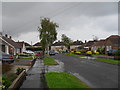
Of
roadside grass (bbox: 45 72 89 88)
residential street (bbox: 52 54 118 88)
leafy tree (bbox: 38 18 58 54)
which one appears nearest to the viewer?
roadside grass (bbox: 45 72 89 88)

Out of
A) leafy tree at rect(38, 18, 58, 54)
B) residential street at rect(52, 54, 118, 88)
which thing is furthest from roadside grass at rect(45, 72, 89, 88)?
leafy tree at rect(38, 18, 58, 54)

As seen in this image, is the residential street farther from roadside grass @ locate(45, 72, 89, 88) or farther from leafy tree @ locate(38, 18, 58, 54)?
leafy tree @ locate(38, 18, 58, 54)

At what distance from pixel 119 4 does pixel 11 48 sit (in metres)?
28.1

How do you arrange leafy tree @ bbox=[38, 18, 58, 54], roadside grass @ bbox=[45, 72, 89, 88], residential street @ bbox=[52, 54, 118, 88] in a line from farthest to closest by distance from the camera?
leafy tree @ bbox=[38, 18, 58, 54] < residential street @ bbox=[52, 54, 118, 88] < roadside grass @ bbox=[45, 72, 89, 88]

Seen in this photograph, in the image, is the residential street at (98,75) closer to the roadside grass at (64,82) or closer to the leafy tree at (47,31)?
the roadside grass at (64,82)

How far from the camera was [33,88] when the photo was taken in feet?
22.9

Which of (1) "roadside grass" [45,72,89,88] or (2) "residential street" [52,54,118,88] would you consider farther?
(2) "residential street" [52,54,118,88]

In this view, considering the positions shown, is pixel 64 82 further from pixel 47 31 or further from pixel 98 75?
pixel 47 31

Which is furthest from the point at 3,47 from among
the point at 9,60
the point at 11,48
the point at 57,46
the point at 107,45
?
the point at 57,46

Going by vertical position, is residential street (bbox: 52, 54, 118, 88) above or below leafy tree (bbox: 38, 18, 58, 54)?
below

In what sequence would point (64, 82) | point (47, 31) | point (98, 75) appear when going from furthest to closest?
point (47, 31)
point (98, 75)
point (64, 82)

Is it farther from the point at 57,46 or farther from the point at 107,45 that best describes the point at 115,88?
the point at 57,46

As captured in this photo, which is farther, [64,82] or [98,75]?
[98,75]

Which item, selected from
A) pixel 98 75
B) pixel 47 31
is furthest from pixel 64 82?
pixel 47 31
